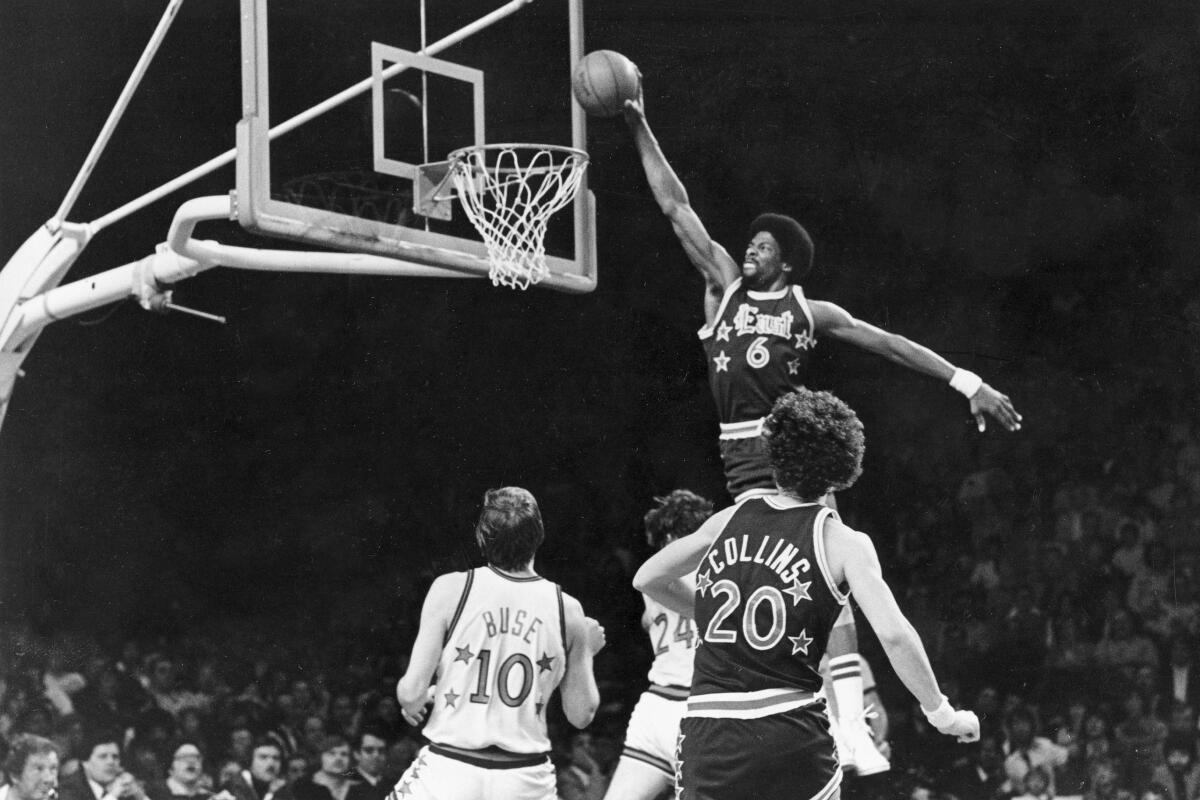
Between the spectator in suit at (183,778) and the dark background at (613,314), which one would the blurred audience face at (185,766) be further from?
the dark background at (613,314)

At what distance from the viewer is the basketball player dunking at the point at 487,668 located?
203 inches

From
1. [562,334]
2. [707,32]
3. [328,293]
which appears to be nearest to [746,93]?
[707,32]

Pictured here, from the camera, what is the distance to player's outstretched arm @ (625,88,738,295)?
21.7 ft

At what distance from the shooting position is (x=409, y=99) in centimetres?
675

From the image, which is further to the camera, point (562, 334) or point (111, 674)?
point (562, 334)

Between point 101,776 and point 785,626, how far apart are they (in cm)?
660

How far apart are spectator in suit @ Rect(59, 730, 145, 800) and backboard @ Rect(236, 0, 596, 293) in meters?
3.52

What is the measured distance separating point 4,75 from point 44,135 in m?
0.45

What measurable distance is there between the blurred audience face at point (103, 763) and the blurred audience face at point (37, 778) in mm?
198

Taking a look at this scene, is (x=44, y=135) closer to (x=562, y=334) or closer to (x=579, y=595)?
(x=562, y=334)

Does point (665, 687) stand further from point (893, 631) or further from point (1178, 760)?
point (1178, 760)

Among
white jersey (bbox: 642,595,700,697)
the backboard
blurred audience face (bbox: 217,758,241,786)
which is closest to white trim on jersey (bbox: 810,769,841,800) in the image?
white jersey (bbox: 642,595,700,697)

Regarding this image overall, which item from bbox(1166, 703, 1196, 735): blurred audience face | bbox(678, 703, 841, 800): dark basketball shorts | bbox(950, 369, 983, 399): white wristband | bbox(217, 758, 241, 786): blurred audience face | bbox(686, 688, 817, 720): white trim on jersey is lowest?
bbox(217, 758, 241, 786): blurred audience face

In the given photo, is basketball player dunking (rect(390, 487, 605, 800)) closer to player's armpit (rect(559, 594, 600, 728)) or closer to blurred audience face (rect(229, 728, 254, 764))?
player's armpit (rect(559, 594, 600, 728))
